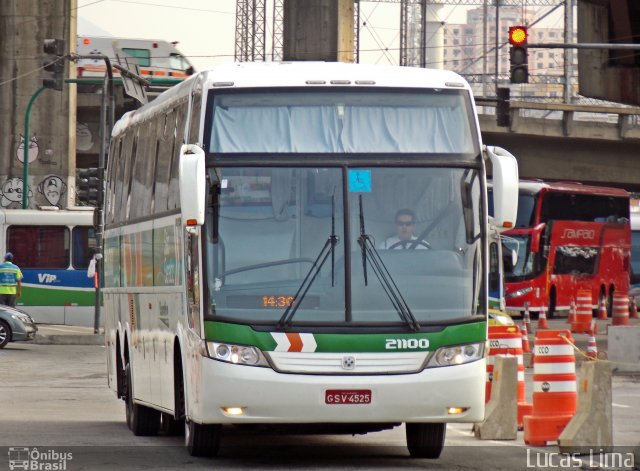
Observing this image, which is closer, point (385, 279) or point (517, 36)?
point (385, 279)

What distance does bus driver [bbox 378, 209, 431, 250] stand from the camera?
12.0 metres

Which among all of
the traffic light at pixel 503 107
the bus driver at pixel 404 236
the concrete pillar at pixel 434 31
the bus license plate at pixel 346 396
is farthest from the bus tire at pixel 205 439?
the concrete pillar at pixel 434 31

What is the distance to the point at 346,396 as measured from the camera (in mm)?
11578

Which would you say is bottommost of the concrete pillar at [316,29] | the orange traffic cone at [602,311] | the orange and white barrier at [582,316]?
the orange traffic cone at [602,311]

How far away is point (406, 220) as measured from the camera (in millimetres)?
12078

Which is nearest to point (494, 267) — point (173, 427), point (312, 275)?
point (173, 427)

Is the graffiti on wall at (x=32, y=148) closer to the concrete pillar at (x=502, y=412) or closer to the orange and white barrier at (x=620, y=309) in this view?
the orange and white barrier at (x=620, y=309)

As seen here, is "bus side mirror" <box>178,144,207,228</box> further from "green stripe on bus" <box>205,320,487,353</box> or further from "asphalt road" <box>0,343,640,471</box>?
"asphalt road" <box>0,343,640,471</box>

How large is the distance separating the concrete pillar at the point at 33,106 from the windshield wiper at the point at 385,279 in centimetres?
3499

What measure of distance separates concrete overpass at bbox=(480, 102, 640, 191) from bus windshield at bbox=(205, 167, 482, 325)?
46.2 m

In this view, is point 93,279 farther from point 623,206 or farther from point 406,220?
point 406,220

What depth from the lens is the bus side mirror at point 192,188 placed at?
1158 centimetres

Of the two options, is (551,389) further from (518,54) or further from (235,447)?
(518,54)

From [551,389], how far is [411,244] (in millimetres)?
2552
